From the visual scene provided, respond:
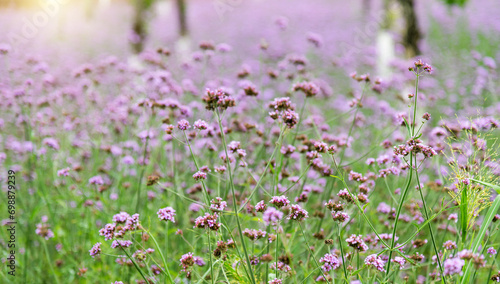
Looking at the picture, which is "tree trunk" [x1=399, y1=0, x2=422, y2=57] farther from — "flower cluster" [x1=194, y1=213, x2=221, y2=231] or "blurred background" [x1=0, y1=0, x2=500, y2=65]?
"flower cluster" [x1=194, y1=213, x2=221, y2=231]

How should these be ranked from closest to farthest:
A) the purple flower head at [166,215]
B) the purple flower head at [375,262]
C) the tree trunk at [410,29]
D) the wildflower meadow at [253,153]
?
the purple flower head at [375,262] → the purple flower head at [166,215] → the wildflower meadow at [253,153] → the tree trunk at [410,29]

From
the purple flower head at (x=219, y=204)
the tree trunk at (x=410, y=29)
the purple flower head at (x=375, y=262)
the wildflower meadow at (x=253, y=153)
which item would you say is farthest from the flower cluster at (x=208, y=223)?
the tree trunk at (x=410, y=29)

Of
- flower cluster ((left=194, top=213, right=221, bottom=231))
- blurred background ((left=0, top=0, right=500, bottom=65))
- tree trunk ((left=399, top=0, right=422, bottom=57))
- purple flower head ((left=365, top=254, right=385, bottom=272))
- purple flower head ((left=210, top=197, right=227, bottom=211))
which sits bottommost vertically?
purple flower head ((left=365, top=254, right=385, bottom=272))

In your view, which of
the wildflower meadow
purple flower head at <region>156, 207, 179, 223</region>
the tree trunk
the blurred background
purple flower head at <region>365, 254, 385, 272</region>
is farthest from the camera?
Result: the blurred background

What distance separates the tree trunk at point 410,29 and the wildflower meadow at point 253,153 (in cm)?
4

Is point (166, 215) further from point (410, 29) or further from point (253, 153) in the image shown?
point (410, 29)

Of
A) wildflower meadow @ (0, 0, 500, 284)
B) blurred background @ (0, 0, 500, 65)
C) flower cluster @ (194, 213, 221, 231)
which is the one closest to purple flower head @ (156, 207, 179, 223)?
wildflower meadow @ (0, 0, 500, 284)

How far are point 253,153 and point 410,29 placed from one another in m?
4.39

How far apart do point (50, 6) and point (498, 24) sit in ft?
44.1

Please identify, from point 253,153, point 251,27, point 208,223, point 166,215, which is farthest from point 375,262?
point 251,27

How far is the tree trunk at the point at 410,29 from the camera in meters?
6.54

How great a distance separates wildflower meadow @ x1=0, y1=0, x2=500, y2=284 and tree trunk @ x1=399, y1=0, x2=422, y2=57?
0.12ft

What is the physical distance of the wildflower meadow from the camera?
181 centimetres

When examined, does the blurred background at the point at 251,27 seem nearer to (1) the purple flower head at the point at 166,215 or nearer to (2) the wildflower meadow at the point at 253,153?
(2) the wildflower meadow at the point at 253,153
